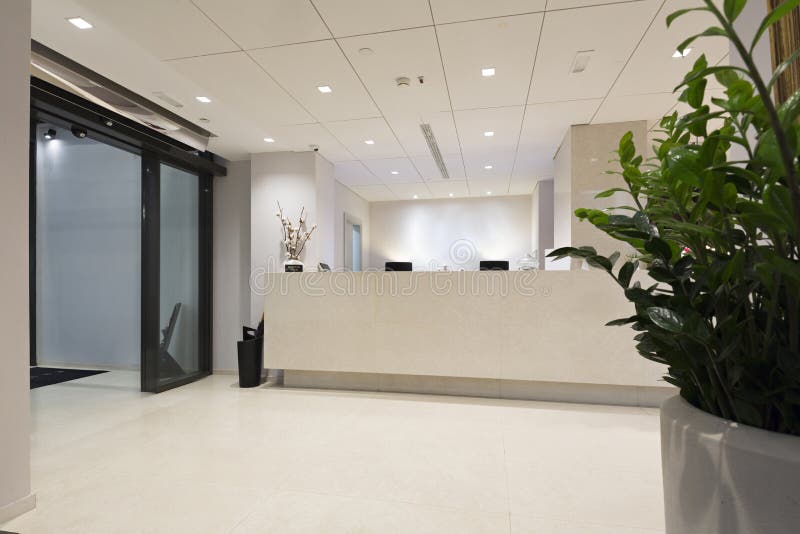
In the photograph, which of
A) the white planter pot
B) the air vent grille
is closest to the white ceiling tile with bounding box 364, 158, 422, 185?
the air vent grille

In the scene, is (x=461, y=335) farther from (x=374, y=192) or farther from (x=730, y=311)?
(x=374, y=192)

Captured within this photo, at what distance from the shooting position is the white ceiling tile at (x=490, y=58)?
3070mm

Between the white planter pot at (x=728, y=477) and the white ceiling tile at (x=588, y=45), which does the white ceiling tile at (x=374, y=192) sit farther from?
the white planter pot at (x=728, y=477)

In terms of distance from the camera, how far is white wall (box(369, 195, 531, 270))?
30.9ft

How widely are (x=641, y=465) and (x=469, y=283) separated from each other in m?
2.15

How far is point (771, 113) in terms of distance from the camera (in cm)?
54

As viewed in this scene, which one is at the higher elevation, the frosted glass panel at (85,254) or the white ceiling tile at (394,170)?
the white ceiling tile at (394,170)

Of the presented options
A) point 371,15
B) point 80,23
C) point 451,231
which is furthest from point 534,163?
point 80,23

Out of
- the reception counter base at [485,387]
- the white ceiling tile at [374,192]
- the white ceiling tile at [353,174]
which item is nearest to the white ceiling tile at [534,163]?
the white ceiling tile at [353,174]

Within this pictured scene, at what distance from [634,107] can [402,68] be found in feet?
8.80

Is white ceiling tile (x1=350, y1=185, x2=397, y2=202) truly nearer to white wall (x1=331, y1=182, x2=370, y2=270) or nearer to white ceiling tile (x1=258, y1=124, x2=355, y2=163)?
white wall (x1=331, y1=182, x2=370, y2=270)

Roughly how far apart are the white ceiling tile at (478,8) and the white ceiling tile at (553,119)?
5.45 feet

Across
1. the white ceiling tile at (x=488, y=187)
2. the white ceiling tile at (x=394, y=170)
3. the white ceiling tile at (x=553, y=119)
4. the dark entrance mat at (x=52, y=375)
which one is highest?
the white ceiling tile at (x=553, y=119)

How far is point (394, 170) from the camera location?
716 cm
